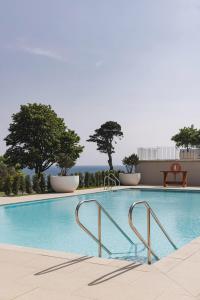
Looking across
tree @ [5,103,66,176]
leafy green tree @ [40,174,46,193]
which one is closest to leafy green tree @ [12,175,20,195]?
leafy green tree @ [40,174,46,193]

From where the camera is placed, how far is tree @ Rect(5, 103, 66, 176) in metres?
23.0

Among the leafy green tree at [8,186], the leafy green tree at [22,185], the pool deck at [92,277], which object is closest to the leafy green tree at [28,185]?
the leafy green tree at [22,185]

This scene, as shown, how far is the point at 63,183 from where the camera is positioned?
1809cm

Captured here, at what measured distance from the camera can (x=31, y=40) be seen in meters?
17.0

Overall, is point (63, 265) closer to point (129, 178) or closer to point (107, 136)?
point (129, 178)

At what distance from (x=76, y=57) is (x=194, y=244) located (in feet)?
46.8

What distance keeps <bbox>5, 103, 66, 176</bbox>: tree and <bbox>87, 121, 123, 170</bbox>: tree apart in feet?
33.5

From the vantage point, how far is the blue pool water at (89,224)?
26.4ft

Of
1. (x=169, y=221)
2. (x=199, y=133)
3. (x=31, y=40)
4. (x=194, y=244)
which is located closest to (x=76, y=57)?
(x=31, y=40)

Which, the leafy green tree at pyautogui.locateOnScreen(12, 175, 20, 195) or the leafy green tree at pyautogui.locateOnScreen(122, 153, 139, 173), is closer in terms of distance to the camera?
the leafy green tree at pyautogui.locateOnScreen(12, 175, 20, 195)

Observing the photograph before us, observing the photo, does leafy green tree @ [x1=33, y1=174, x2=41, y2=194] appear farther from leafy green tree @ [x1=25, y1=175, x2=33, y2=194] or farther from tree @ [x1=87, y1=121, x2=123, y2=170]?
tree @ [x1=87, y1=121, x2=123, y2=170]

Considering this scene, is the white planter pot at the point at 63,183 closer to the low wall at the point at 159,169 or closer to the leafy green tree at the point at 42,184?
the leafy green tree at the point at 42,184

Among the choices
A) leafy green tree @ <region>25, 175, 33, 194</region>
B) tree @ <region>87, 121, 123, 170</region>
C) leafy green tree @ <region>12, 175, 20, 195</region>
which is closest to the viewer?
leafy green tree @ <region>12, 175, 20, 195</region>

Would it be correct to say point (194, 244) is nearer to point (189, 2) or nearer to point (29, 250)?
point (29, 250)
